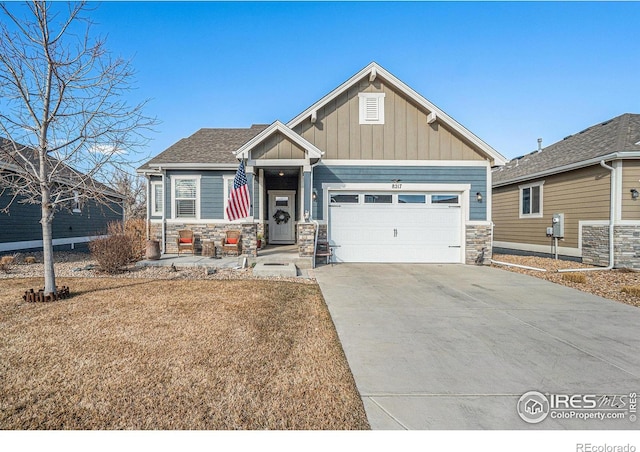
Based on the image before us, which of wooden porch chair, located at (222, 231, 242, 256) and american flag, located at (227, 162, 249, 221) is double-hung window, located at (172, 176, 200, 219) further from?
american flag, located at (227, 162, 249, 221)

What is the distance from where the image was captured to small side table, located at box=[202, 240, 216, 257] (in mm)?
11078

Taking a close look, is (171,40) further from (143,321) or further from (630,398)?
(630,398)

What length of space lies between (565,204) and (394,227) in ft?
22.1

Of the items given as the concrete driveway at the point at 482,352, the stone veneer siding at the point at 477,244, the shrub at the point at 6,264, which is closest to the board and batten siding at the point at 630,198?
the stone veneer siding at the point at 477,244

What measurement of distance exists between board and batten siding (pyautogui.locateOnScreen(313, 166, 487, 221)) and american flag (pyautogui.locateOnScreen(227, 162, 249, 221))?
Answer: 2488 mm

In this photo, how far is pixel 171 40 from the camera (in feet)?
29.9

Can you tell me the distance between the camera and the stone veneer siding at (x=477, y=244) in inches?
415

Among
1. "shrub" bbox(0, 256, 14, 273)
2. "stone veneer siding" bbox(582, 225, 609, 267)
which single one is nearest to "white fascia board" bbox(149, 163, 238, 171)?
"shrub" bbox(0, 256, 14, 273)

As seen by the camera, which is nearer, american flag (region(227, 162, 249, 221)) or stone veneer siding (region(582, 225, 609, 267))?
american flag (region(227, 162, 249, 221))

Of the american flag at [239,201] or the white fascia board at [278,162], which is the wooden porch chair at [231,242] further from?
the white fascia board at [278,162]

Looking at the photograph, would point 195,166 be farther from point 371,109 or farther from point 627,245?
point 627,245

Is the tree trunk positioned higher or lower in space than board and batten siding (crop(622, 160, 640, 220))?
lower

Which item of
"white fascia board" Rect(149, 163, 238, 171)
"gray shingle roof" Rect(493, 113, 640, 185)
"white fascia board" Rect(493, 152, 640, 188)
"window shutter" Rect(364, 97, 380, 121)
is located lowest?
"white fascia board" Rect(493, 152, 640, 188)

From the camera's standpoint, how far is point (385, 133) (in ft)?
35.1
